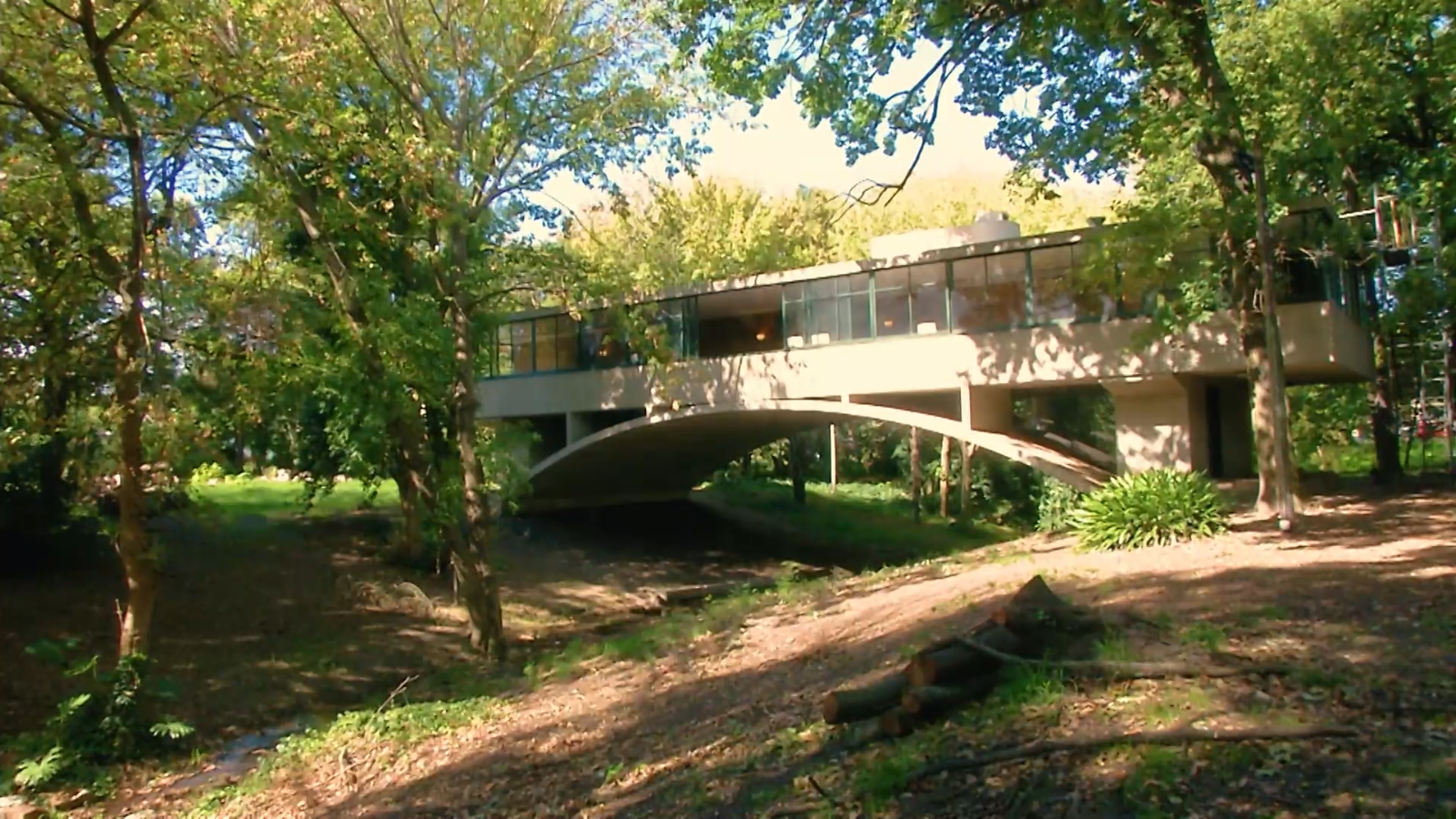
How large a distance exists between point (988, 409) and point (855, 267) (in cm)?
405

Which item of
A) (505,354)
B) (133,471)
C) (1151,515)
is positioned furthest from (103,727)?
(505,354)

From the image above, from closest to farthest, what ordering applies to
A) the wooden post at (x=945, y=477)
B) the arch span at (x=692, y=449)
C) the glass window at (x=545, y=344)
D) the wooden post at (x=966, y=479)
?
the arch span at (x=692, y=449) < the glass window at (x=545, y=344) < the wooden post at (x=966, y=479) < the wooden post at (x=945, y=477)

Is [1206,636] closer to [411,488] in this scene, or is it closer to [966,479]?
[411,488]

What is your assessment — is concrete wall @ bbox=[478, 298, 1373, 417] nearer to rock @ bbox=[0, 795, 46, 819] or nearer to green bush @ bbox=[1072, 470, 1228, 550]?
green bush @ bbox=[1072, 470, 1228, 550]

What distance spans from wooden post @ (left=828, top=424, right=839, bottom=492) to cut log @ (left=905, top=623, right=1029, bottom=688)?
107 feet

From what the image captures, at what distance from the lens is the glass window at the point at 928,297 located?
2298 centimetres

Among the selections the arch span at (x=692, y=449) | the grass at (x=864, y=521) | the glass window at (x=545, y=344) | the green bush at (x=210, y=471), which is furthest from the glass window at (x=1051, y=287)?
the green bush at (x=210, y=471)

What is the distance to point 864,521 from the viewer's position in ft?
119

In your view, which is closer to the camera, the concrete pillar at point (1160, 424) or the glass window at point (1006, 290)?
the concrete pillar at point (1160, 424)

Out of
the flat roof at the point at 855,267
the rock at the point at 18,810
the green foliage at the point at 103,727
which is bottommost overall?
the rock at the point at 18,810

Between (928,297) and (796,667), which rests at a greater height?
(928,297)

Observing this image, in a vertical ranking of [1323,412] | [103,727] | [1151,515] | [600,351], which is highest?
[600,351]

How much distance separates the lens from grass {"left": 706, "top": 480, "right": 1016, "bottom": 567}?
31.9m

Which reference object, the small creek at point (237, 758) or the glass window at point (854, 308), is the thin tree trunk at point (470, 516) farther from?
the glass window at point (854, 308)
